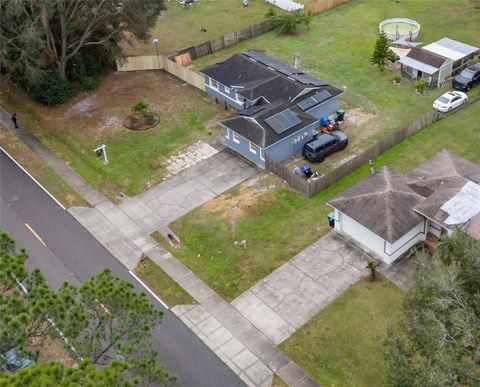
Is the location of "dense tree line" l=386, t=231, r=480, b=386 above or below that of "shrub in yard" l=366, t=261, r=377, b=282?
above

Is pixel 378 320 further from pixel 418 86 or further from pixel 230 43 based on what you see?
pixel 230 43

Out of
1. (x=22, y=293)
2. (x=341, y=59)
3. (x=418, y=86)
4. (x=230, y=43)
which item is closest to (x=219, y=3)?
(x=230, y=43)

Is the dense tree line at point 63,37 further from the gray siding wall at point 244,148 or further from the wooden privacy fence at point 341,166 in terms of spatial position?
the wooden privacy fence at point 341,166

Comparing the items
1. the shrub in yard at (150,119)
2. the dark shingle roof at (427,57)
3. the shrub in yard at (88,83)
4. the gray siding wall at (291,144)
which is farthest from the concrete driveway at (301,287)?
the shrub in yard at (88,83)

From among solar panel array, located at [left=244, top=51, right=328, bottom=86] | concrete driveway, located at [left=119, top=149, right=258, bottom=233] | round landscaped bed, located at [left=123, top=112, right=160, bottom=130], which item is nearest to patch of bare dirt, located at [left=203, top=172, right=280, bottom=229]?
concrete driveway, located at [left=119, top=149, right=258, bottom=233]

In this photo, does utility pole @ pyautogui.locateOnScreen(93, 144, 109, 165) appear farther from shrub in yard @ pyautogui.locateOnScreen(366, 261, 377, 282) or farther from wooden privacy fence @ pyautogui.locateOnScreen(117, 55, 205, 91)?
shrub in yard @ pyautogui.locateOnScreen(366, 261, 377, 282)
